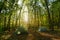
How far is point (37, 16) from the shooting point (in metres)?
51.2

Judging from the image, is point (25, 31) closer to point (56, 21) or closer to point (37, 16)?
point (56, 21)

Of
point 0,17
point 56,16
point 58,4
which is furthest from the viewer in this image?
point 56,16

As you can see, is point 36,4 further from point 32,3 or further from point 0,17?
point 0,17

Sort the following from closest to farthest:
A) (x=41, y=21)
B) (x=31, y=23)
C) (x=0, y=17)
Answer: (x=0, y=17) < (x=41, y=21) < (x=31, y=23)

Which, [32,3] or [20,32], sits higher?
[32,3]

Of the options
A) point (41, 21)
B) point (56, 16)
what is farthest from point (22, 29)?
point (41, 21)

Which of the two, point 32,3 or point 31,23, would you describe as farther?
point 31,23

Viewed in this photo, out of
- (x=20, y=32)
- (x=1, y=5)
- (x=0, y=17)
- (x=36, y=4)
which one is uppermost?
(x=36, y=4)

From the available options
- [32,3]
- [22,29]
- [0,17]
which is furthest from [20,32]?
[32,3]

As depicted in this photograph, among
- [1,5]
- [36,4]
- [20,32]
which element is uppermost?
[36,4]

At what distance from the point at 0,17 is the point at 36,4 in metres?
27.1

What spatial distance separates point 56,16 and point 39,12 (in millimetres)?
6747

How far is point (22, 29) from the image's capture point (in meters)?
21.6

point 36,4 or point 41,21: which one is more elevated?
point 36,4
